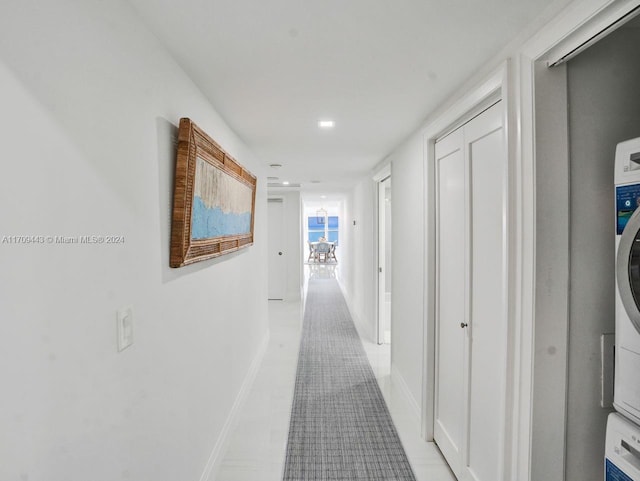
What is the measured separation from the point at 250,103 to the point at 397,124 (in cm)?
107

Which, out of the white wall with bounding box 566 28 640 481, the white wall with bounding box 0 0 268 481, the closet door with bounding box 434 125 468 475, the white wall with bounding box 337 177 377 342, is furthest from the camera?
the white wall with bounding box 337 177 377 342

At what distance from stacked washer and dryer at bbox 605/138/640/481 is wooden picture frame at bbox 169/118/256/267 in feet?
5.31

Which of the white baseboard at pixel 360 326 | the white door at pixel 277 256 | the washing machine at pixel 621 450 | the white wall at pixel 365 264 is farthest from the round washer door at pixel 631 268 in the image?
the white door at pixel 277 256

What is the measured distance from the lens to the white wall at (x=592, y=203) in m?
1.23

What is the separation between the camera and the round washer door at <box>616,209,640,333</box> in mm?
1090

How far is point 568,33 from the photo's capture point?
105 cm

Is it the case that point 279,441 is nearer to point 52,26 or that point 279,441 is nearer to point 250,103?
point 250,103

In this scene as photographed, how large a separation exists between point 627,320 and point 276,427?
7.41 ft

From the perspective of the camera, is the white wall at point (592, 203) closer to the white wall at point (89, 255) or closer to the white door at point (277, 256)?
the white wall at point (89, 255)

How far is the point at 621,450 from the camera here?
1160mm

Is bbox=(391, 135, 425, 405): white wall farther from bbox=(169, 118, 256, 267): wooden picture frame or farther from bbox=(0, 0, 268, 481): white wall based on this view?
bbox=(0, 0, 268, 481): white wall

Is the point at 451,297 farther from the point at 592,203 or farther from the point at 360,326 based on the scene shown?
the point at 360,326

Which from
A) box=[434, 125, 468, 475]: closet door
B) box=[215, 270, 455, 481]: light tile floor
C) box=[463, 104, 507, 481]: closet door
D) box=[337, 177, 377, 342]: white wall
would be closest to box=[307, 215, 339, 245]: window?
box=[337, 177, 377, 342]: white wall

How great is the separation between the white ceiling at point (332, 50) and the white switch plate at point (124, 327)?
1000 mm
